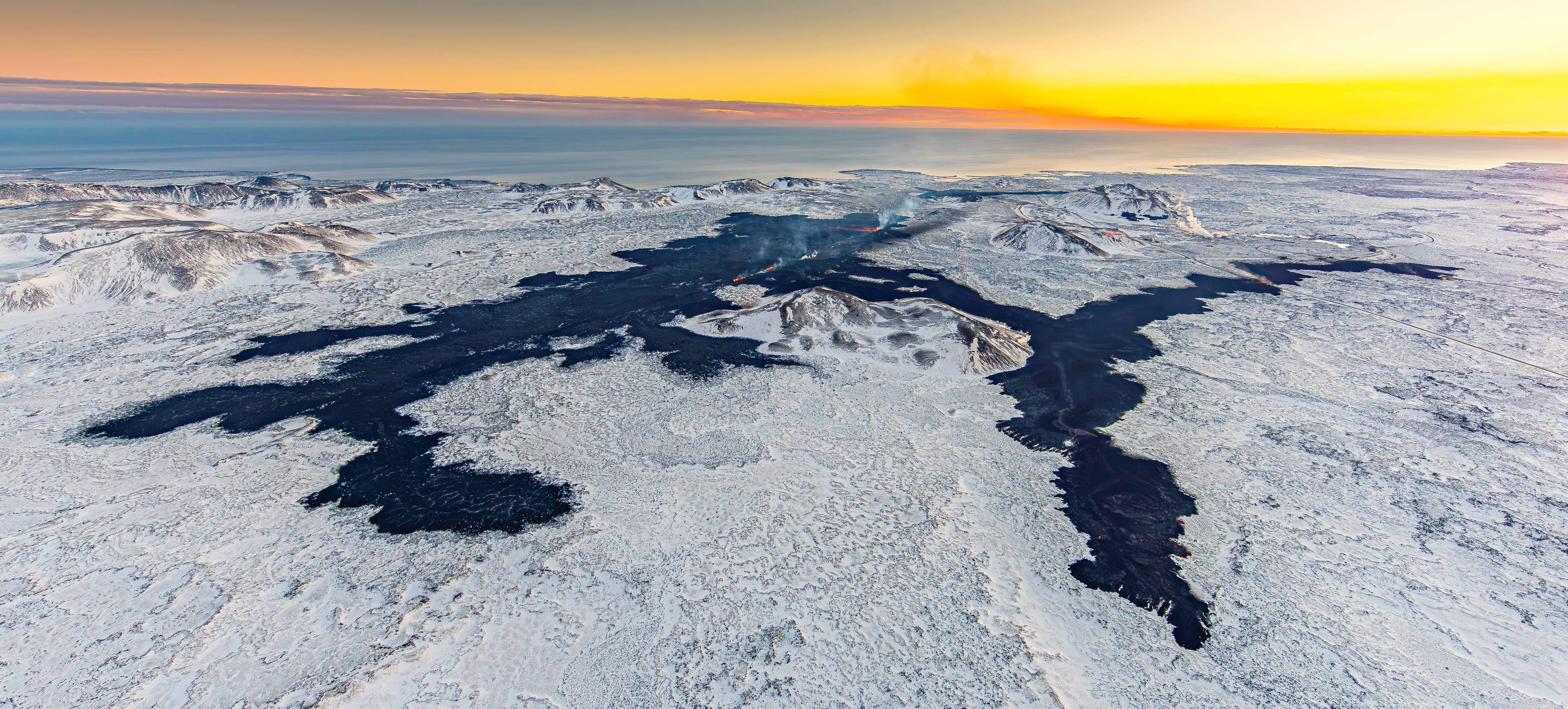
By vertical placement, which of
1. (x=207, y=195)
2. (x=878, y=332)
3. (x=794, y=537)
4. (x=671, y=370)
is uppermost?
(x=207, y=195)

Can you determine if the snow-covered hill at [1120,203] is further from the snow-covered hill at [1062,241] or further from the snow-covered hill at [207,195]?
the snow-covered hill at [207,195]

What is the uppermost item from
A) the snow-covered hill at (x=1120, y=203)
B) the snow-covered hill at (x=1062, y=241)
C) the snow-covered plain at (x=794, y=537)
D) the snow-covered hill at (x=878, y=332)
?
the snow-covered hill at (x=1120, y=203)

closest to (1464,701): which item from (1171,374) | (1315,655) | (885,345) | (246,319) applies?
(1315,655)

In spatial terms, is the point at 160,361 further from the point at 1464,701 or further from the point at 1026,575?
the point at 1464,701

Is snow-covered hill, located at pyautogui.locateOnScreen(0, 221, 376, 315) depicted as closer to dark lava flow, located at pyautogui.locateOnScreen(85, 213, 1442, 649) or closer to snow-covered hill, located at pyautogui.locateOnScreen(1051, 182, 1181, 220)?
dark lava flow, located at pyautogui.locateOnScreen(85, 213, 1442, 649)

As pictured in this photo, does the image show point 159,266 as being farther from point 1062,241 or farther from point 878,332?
point 1062,241

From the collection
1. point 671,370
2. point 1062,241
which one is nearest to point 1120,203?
point 1062,241

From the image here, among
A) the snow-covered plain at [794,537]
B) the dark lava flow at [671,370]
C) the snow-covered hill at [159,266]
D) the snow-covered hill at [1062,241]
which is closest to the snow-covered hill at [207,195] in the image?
the snow-covered hill at [159,266]
